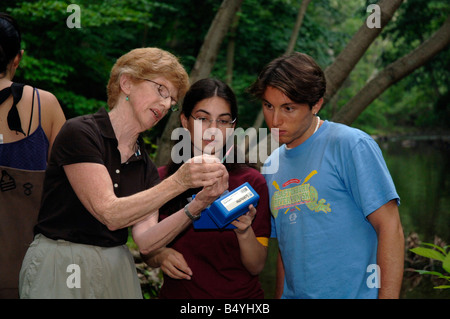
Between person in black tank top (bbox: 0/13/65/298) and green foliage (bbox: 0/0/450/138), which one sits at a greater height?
green foliage (bbox: 0/0/450/138)

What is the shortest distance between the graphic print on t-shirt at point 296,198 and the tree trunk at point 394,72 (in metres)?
3.01

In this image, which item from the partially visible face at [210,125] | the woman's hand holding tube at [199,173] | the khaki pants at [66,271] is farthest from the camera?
the partially visible face at [210,125]

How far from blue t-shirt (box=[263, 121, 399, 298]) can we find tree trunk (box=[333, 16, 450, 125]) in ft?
9.98

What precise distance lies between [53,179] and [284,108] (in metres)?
1.17

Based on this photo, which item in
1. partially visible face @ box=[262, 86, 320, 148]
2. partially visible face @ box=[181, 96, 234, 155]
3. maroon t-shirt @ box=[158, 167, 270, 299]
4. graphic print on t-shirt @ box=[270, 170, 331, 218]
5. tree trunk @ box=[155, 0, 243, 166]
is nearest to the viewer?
graphic print on t-shirt @ box=[270, 170, 331, 218]

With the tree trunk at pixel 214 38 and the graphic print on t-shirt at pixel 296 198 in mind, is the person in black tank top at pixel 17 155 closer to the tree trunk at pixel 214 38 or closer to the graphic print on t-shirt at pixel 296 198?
the graphic print on t-shirt at pixel 296 198

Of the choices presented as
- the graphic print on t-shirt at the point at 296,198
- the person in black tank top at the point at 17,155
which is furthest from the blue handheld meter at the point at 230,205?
the person in black tank top at the point at 17,155

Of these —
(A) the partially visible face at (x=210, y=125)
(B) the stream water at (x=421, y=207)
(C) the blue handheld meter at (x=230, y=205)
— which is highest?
(A) the partially visible face at (x=210, y=125)

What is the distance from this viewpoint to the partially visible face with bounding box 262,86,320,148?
92.6 inches

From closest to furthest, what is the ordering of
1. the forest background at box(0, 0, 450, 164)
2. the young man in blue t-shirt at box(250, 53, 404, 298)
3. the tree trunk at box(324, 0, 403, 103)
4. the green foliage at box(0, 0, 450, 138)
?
the young man in blue t-shirt at box(250, 53, 404, 298) < the tree trunk at box(324, 0, 403, 103) < the forest background at box(0, 0, 450, 164) < the green foliage at box(0, 0, 450, 138)

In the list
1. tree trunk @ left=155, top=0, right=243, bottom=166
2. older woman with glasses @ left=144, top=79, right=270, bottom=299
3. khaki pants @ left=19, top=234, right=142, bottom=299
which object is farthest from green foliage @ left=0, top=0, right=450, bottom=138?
khaki pants @ left=19, top=234, right=142, bottom=299

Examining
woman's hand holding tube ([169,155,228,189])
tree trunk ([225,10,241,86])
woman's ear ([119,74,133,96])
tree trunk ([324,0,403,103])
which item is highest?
tree trunk ([225,10,241,86])

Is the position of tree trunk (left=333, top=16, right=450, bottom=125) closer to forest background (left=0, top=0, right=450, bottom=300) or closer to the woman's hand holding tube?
forest background (left=0, top=0, right=450, bottom=300)

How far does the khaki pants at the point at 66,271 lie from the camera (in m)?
1.80
